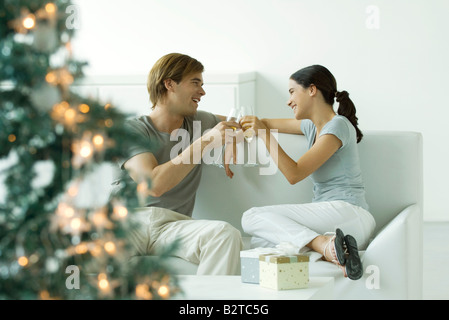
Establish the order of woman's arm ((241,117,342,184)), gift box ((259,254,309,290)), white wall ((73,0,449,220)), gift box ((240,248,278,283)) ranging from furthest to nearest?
1. white wall ((73,0,449,220))
2. woman's arm ((241,117,342,184))
3. gift box ((240,248,278,283))
4. gift box ((259,254,309,290))

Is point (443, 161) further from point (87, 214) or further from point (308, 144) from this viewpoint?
point (87, 214)

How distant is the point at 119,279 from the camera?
138 centimetres

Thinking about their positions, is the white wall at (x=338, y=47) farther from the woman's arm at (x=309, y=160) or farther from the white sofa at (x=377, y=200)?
the woman's arm at (x=309, y=160)

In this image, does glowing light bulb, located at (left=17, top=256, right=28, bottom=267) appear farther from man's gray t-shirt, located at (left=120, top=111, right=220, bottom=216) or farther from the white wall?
the white wall

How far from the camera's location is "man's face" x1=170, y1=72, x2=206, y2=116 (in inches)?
119

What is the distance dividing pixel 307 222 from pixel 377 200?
386 mm

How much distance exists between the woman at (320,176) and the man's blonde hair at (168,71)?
39 cm

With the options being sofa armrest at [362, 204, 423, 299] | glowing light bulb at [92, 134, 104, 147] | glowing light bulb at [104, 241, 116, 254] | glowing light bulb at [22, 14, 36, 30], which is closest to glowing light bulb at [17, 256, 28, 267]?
glowing light bulb at [104, 241, 116, 254]

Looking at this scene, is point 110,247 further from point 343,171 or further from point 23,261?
point 343,171

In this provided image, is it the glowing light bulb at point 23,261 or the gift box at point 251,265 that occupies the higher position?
the glowing light bulb at point 23,261

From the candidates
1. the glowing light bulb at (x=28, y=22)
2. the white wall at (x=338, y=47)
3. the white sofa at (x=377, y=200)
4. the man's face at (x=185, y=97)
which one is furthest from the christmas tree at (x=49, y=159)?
the white wall at (x=338, y=47)

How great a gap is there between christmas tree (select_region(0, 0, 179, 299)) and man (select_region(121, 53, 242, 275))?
1.06 m

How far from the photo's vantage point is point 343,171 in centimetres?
279

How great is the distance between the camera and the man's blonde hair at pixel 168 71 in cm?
305
